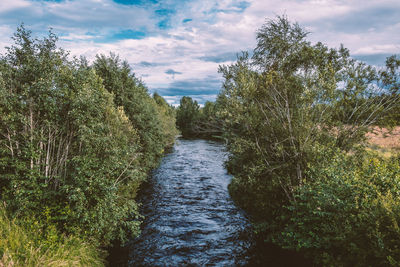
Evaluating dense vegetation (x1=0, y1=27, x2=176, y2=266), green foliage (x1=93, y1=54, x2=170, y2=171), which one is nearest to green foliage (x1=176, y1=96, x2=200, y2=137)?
green foliage (x1=93, y1=54, x2=170, y2=171)

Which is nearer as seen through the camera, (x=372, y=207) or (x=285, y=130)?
(x=372, y=207)

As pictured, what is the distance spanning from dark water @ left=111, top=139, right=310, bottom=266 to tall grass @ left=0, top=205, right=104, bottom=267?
2700 millimetres

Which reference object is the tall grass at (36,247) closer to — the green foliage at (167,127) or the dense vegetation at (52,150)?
the dense vegetation at (52,150)

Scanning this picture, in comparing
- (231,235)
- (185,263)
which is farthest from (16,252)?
(231,235)

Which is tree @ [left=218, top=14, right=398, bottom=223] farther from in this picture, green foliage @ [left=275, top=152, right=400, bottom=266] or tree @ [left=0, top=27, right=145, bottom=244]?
tree @ [left=0, top=27, right=145, bottom=244]

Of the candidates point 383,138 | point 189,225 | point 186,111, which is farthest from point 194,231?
point 186,111

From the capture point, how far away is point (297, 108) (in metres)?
14.0

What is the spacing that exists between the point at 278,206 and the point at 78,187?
12.4 m

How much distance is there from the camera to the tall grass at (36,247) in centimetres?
815

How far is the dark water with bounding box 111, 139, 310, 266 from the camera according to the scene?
512 inches

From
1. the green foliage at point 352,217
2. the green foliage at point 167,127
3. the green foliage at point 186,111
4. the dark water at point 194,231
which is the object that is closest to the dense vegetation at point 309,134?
the green foliage at point 352,217

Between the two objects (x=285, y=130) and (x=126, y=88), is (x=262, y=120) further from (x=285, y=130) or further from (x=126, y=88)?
(x=126, y=88)

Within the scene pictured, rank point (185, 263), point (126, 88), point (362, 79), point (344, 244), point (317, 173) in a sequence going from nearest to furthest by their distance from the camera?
point (344, 244)
point (317, 173)
point (185, 263)
point (362, 79)
point (126, 88)

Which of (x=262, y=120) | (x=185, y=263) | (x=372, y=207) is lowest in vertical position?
(x=185, y=263)
